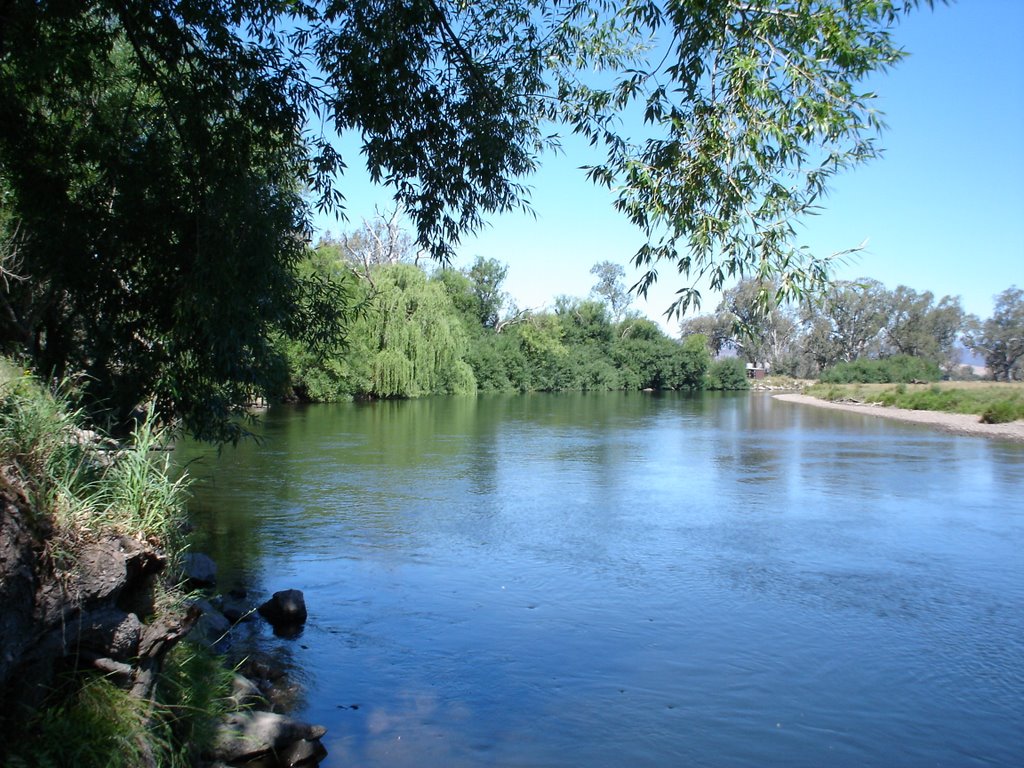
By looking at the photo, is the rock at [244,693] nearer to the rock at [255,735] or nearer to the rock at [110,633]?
the rock at [255,735]

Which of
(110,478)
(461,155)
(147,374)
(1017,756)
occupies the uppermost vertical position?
(461,155)

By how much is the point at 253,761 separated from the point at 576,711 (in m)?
2.59

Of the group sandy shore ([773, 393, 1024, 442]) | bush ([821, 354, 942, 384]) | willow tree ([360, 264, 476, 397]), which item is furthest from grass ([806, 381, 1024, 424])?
willow tree ([360, 264, 476, 397])

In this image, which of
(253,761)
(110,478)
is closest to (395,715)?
(253,761)

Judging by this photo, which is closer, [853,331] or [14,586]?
[14,586]

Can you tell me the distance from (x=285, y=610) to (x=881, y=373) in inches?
3386

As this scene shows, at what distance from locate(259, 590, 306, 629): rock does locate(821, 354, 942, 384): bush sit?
81.2 meters

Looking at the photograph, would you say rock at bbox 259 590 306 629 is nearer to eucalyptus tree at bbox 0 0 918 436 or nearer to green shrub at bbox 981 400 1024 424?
eucalyptus tree at bbox 0 0 918 436

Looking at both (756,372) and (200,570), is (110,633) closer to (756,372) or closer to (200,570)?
(200,570)

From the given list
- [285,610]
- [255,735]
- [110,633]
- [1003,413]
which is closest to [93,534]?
[110,633]

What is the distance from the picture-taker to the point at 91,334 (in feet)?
29.5

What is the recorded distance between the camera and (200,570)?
9.52 metres

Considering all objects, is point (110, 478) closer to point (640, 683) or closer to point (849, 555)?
point (640, 683)

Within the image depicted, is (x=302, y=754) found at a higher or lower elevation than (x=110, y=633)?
lower
